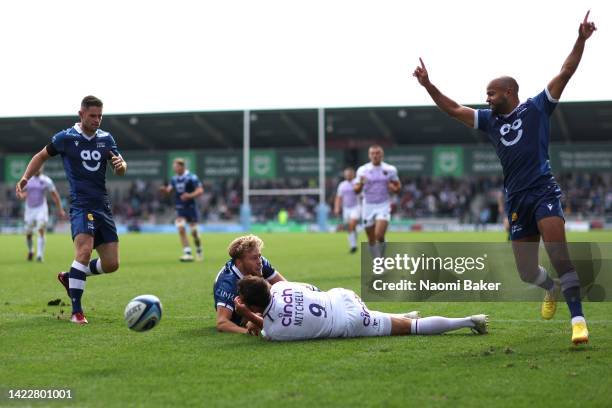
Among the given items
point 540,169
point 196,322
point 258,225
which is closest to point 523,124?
point 540,169

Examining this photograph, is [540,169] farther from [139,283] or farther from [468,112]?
[139,283]

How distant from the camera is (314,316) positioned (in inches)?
264

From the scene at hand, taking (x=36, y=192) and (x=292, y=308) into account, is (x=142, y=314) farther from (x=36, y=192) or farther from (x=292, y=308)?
(x=36, y=192)

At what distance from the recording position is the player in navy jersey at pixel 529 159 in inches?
266

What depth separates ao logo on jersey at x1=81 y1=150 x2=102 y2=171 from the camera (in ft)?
28.3

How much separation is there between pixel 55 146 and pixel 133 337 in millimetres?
2554

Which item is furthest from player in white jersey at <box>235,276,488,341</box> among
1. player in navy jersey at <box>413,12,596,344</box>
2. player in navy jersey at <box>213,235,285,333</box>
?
player in navy jersey at <box>413,12,596,344</box>

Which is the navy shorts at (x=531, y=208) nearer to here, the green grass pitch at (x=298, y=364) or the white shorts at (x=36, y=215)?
the green grass pitch at (x=298, y=364)

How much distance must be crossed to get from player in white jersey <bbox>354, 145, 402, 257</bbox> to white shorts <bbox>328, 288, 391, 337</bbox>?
27.3ft

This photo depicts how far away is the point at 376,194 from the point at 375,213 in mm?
389

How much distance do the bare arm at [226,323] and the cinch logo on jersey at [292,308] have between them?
0.62m

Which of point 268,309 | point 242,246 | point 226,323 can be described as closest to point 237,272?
point 242,246

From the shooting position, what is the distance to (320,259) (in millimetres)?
20188

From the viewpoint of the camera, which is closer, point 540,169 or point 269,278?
point 540,169
